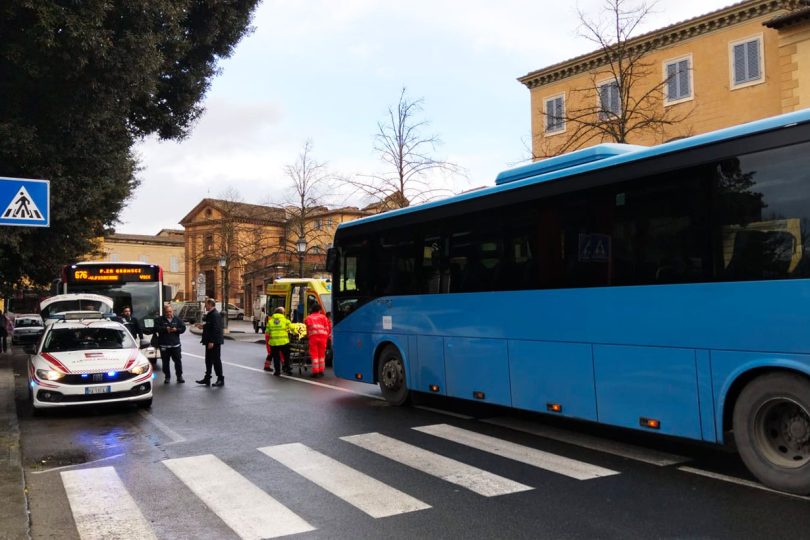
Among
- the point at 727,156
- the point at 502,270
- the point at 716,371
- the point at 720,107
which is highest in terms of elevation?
the point at 720,107

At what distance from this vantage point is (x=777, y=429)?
566 cm

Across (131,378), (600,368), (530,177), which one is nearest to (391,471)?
(600,368)

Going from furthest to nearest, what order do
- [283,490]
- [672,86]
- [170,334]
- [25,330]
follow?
[25,330] < [672,86] < [170,334] < [283,490]

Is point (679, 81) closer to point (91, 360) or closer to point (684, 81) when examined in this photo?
point (684, 81)

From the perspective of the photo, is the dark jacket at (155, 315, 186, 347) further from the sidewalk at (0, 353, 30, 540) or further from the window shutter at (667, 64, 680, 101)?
the window shutter at (667, 64, 680, 101)

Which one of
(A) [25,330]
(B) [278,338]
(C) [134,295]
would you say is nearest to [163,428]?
(B) [278,338]

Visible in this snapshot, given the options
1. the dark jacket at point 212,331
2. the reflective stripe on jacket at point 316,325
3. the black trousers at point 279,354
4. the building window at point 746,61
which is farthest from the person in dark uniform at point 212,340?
the building window at point 746,61

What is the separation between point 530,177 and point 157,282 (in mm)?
14521

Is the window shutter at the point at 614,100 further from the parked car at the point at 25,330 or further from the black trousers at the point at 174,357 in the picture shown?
the parked car at the point at 25,330

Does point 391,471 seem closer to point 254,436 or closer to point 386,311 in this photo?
point 254,436

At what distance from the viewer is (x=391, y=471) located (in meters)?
6.50

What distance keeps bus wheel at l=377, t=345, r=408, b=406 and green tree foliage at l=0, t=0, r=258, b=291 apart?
673cm

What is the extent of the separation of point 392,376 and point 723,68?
69.5 ft

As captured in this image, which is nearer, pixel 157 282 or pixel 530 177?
pixel 530 177
